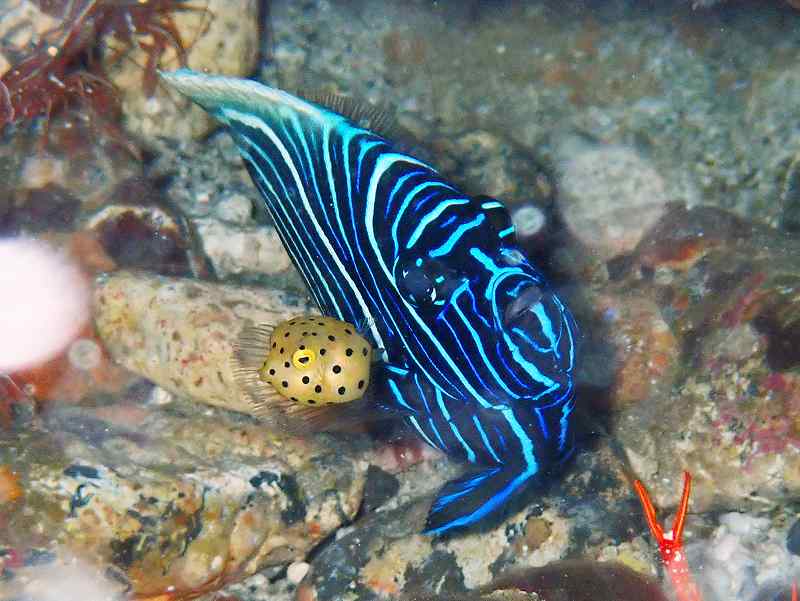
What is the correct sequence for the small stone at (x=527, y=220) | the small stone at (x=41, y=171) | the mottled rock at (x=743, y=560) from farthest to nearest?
the small stone at (x=527, y=220), the small stone at (x=41, y=171), the mottled rock at (x=743, y=560)

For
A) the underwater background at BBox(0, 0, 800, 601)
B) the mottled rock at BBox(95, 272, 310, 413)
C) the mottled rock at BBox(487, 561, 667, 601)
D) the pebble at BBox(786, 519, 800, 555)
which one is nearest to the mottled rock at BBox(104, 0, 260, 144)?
the underwater background at BBox(0, 0, 800, 601)

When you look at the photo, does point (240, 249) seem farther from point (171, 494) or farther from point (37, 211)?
point (171, 494)

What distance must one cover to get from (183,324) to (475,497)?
193 cm

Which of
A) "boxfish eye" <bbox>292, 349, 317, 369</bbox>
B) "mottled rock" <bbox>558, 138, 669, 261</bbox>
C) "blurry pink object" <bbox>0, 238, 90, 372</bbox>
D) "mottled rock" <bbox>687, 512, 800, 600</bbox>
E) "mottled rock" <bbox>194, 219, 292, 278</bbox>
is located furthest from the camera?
"mottled rock" <bbox>558, 138, 669, 261</bbox>

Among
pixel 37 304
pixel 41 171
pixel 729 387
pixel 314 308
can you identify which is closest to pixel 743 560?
pixel 729 387

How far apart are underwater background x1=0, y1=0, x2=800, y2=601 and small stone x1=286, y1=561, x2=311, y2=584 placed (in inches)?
0.7

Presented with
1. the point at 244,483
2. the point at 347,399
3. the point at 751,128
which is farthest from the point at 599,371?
the point at 751,128

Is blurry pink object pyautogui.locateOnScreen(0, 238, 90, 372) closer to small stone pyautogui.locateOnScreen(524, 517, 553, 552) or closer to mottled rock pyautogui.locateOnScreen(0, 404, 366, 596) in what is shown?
mottled rock pyautogui.locateOnScreen(0, 404, 366, 596)

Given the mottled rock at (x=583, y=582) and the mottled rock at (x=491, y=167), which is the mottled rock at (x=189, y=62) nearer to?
the mottled rock at (x=491, y=167)

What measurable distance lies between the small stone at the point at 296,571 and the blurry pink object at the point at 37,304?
1.90 m

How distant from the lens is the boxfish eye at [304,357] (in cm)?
296

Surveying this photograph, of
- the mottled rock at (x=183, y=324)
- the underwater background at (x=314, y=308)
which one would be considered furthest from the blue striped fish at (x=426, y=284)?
the mottled rock at (x=183, y=324)

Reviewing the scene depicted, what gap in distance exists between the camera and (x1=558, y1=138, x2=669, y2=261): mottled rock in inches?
214

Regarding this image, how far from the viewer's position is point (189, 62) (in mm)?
5027
